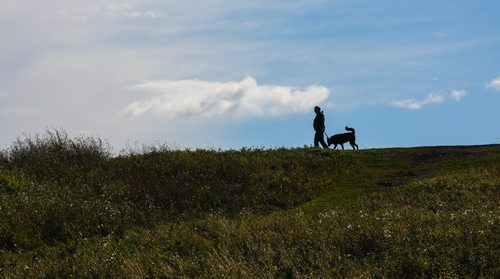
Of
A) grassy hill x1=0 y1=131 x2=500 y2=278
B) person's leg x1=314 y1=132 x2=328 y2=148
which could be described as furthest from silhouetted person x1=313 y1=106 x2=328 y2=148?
grassy hill x1=0 y1=131 x2=500 y2=278

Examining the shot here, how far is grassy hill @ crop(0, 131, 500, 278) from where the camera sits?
11.3 metres

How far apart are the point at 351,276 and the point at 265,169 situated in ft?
49.9

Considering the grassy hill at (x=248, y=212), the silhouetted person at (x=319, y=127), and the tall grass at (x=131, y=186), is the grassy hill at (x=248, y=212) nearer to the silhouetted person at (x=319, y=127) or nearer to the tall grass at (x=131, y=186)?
the tall grass at (x=131, y=186)

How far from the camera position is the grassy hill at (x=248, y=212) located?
1134 centimetres

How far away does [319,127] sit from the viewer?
3372 centimetres

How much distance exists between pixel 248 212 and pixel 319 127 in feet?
50.1

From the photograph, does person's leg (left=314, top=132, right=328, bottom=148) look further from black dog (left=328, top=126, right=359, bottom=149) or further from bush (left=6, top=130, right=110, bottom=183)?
bush (left=6, top=130, right=110, bottom=183)

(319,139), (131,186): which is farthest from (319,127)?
(131,186)

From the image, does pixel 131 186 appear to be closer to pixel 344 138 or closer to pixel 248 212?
pixel 248 212

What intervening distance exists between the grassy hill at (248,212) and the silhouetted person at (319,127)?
3798mm

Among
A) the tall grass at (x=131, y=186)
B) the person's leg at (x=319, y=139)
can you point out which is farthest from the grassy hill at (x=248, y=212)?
the person's leg at (x=319, y=139)

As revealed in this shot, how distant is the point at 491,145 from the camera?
3127 cm

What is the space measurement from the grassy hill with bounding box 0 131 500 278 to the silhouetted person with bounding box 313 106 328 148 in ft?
12.5

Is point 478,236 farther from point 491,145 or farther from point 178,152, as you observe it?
point 491,145
